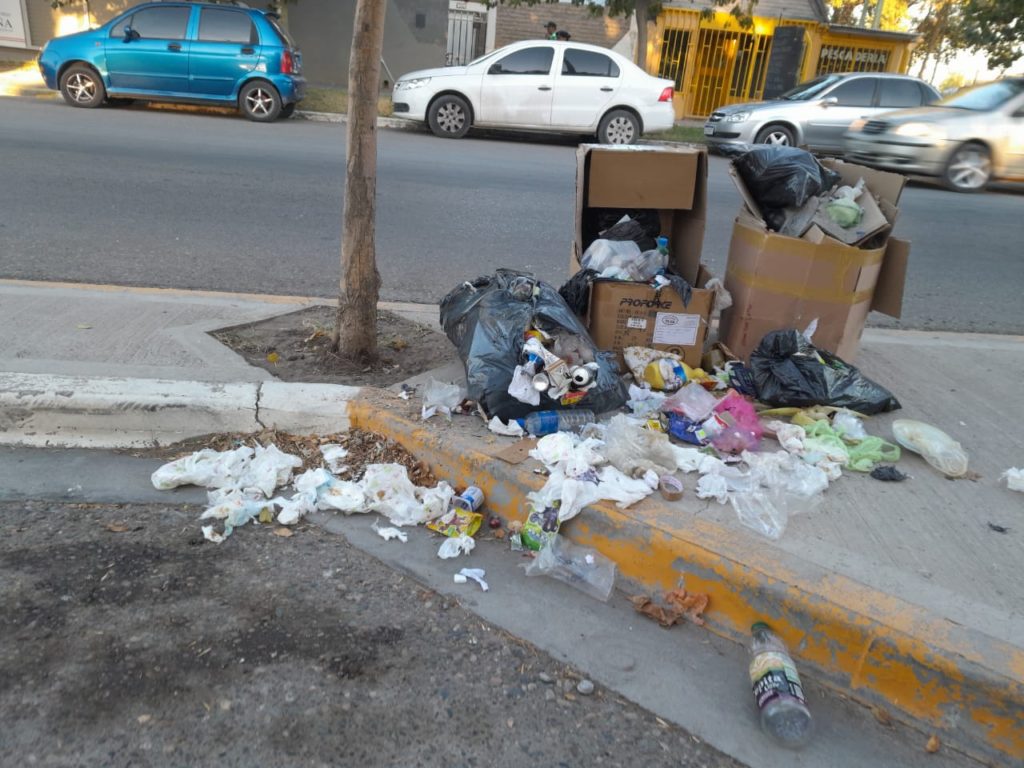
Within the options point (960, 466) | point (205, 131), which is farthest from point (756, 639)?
point (205, 131)

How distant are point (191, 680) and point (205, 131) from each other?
36.7ft

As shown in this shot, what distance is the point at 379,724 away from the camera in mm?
2059

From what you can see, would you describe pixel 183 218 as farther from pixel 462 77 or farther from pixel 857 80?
pixel 857 80

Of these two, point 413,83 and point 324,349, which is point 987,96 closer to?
point 413,83

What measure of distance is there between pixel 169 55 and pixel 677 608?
1338cm

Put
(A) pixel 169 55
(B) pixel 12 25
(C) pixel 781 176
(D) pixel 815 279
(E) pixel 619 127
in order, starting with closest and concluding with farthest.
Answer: (D) pixel 815 279 < (C) pixel 781 176 < (A) pixel 169 55 < (E) pixel 619 127 < (B) pixel 12 25

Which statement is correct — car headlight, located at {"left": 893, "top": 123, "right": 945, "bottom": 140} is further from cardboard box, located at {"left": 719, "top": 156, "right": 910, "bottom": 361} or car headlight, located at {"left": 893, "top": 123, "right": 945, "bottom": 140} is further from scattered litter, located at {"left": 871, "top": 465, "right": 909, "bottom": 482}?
scattered litter, located at {"left": 871, "top": 465, "right": 909, "bottom": 482}

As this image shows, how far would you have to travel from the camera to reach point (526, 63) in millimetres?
13367

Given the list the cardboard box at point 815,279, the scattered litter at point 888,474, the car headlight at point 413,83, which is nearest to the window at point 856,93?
the car headlight at point 413,83

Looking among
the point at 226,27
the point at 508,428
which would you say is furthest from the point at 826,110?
the point at 508,428

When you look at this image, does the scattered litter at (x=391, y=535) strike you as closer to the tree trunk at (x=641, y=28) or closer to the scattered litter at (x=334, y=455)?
the scattered litter at (x=334, y=455)

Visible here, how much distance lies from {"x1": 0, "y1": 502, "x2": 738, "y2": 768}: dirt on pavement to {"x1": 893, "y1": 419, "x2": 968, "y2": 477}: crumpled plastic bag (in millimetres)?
1883

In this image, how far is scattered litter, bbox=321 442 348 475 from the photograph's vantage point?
327 centimetres

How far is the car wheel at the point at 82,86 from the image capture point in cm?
1295
